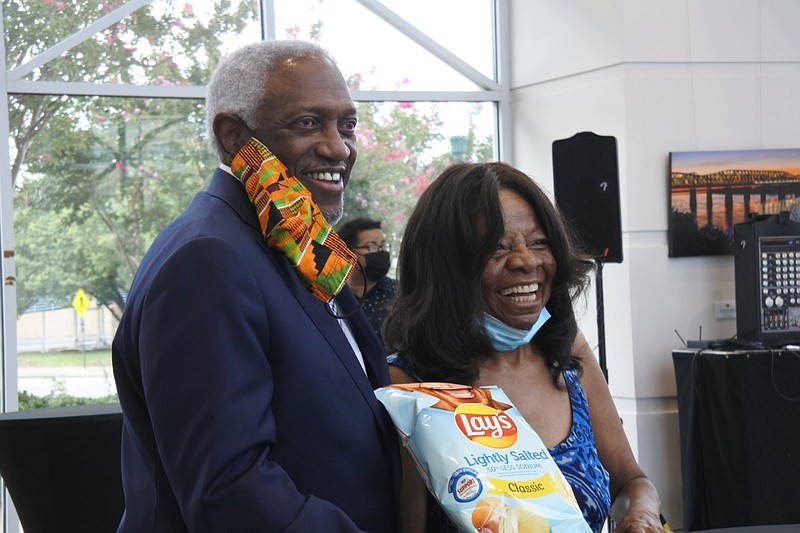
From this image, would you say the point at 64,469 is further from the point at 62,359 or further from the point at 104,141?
the point at 104,141

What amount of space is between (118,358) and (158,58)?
14.3ft

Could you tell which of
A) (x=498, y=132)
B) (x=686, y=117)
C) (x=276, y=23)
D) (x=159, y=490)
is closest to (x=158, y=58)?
(x=276, y=23)

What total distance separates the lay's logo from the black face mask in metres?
3.20

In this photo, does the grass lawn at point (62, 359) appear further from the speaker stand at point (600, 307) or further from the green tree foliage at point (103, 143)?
the speaker stand at point (600, 307)

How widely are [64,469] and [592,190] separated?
3.25m

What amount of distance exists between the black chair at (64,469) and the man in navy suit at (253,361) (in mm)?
722

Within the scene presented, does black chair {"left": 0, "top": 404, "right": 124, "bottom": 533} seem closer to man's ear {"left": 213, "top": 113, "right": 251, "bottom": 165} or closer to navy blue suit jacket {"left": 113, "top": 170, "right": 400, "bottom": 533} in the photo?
navy blue suit jacket {"left": 113, "top": 170, "right": 400, "bottom": 533}

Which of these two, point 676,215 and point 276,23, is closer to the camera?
point 676,215

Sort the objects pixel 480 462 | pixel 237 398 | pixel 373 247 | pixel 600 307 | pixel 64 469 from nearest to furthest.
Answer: pixel 237 398 < pixel 480 462 < pixel 64 469 < pixel 600 307 < pixel 373 247

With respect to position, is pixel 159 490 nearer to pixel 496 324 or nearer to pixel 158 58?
pixel 496 324

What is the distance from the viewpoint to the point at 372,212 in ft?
19.7

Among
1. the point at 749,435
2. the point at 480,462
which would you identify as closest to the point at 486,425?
the point at 480,462

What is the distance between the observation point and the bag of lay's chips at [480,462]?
1397 millimetres

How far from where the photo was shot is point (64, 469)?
2.16 meters
